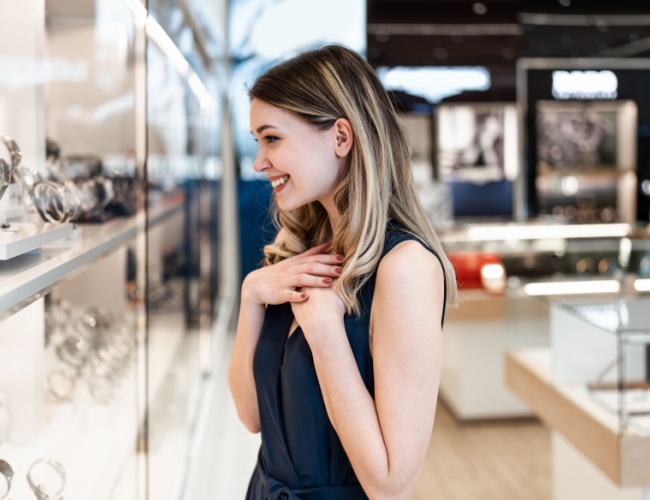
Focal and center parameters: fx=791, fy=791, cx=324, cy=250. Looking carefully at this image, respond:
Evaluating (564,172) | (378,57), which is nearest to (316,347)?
(378,57)

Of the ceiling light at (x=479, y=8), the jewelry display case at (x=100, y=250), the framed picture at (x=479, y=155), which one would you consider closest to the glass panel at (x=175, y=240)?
the jewelry display case at (x=100, y=250)

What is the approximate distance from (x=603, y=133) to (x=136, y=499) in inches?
309

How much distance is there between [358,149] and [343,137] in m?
0.03

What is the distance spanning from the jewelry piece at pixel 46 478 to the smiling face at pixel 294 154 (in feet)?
2.02

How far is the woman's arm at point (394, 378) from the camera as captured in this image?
1090 millimetres

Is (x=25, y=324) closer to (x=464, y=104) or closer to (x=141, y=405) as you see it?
(x=141, y=405)

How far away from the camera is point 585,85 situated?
8.32 metres

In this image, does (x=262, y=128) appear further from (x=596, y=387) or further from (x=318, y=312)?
(x=596, y=387)

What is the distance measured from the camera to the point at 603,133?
8508 mm

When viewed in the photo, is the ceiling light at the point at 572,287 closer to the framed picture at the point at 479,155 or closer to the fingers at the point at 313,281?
the fingers at the point at 313,281

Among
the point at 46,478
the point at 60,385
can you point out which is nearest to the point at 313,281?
the point at 46,478

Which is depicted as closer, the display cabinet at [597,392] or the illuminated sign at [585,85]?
the display cabinet at [597,392]

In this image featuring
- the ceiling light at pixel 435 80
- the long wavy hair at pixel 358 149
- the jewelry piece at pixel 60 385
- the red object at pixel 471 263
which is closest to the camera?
the long wavy hair at pixel 358 149

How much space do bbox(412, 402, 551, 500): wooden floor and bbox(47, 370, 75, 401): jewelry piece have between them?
2.24 m
